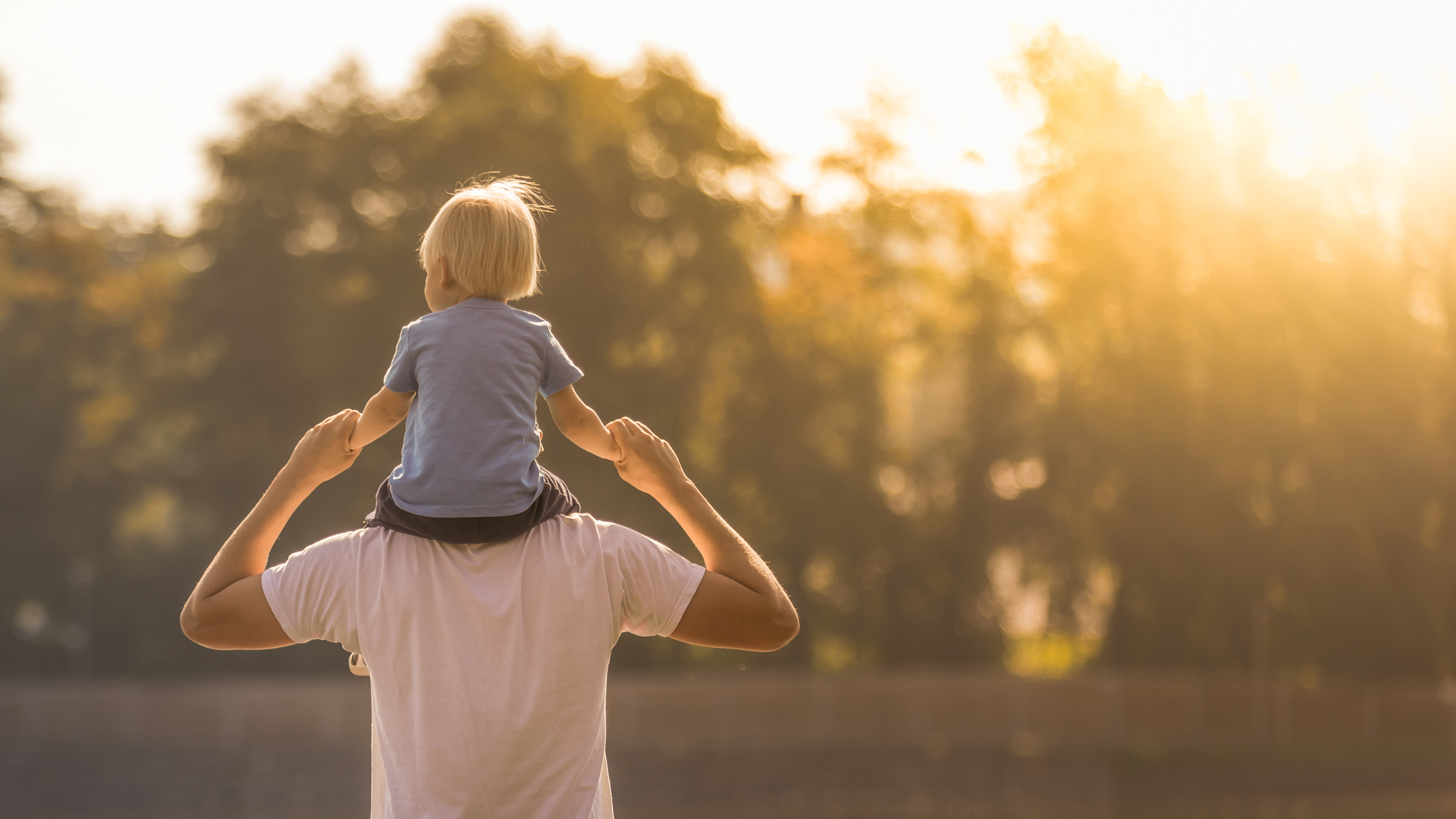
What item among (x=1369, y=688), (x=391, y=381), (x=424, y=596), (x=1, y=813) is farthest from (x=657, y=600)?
(x=1369, y=688)

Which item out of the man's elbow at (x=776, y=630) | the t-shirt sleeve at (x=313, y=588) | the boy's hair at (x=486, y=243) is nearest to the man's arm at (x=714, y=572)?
the man's elbow at (x=776, y=630)

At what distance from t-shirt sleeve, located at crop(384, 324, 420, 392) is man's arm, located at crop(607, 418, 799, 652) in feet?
0.77

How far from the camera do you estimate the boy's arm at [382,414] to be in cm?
152

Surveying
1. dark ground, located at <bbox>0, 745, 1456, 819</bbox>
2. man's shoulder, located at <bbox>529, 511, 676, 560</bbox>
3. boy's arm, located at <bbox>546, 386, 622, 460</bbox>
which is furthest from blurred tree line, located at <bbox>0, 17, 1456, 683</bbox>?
man's shoulder, located at <bbox>529, 511, 676, 560</bbox>

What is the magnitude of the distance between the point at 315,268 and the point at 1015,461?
948 centimetres

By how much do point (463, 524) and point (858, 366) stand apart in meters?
16.8

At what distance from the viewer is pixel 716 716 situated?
1672 cm

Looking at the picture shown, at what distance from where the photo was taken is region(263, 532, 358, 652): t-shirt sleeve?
1434 mm

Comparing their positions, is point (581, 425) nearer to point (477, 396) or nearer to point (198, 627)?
point (477, 396)

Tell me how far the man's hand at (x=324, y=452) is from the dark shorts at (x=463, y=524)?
10cm

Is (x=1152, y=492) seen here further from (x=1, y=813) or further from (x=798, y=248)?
(x=1, y=813)

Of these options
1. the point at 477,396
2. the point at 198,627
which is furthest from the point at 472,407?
the point at 198,627

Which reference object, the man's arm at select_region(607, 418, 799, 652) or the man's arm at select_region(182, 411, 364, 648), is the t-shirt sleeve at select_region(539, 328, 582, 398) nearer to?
the man's arm at select_region(607, 418, 799, 652)

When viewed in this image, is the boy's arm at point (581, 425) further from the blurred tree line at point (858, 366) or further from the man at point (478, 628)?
the blurred tree line at point (858, 366)
